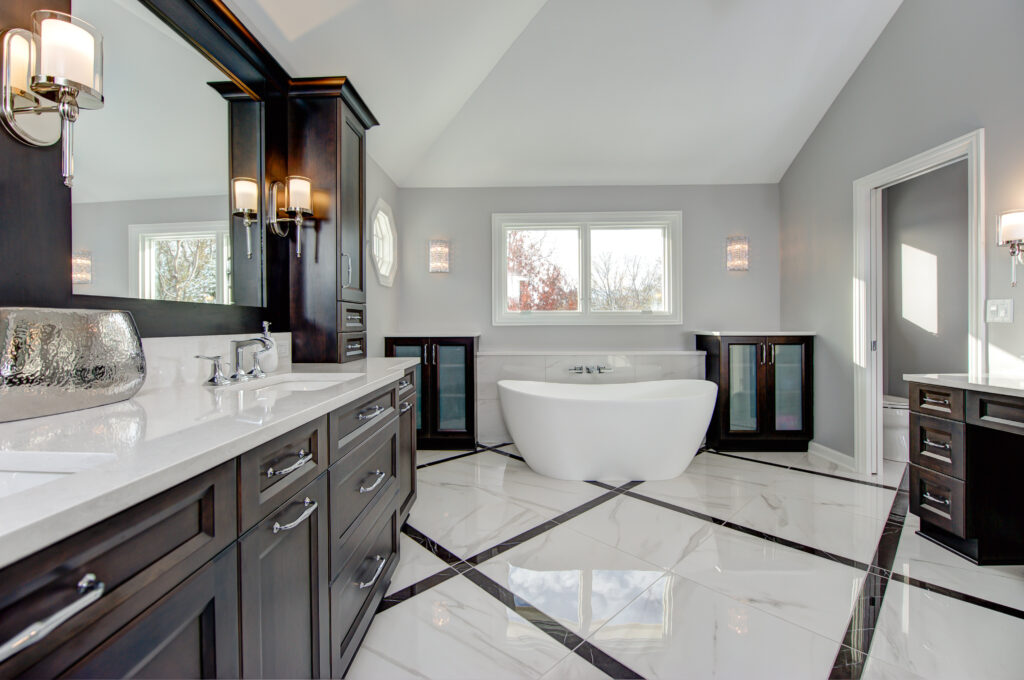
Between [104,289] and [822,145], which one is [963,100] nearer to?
[822,145]

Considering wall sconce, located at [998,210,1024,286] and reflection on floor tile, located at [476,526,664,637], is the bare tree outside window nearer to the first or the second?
reflection on floor tile, located at [476,526,664,637]

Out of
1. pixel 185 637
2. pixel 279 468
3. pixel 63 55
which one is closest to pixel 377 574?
pixel 279 468

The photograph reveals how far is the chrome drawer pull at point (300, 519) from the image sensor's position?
891 mm

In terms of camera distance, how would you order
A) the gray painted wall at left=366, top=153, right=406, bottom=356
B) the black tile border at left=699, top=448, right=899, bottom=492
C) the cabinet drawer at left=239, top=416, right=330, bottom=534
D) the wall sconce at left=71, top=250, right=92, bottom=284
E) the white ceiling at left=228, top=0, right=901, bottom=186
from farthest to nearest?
the gray painted wall at left=366, top=153, right=406, bottom=356 < the black tile border at left=699, top=448, right=899, bottom=492 < the white ceiling at left=228, top=0, right=901, bottom=186 < the wall sconce at left=71, top=250, right=92, bottom=284 < the cabinet drawer at left=239, top=416, right=330, bottom=534

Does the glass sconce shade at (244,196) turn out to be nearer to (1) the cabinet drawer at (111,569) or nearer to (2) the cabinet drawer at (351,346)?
(2) the cabinet drawer at (351,346)

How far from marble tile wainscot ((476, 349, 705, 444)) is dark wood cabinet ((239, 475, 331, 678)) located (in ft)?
8.84

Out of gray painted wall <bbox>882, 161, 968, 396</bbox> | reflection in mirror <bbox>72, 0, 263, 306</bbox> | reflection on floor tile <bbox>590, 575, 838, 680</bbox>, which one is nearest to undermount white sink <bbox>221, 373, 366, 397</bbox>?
reflection in mirror <bbox>72, 0, 263, 306</bbox>

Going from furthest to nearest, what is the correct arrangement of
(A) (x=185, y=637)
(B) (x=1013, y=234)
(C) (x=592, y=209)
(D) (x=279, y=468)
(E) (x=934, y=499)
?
(C) (x=592, y=209), (E) (x=934, y=499), (B) (x=1013, y=234), (D) (x=279, y=468), (A) (x=185, y=637)

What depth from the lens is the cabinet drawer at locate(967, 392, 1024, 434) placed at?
170 centimetres

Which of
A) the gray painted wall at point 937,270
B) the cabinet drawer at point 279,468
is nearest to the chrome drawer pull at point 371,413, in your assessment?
the cabinet drawer at point 279,468

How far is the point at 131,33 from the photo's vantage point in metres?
1.27

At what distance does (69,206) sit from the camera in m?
1.09

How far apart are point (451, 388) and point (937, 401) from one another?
10.0 ft

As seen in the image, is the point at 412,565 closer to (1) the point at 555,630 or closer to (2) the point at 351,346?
(1) the point at 555,630
